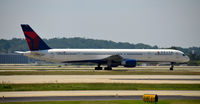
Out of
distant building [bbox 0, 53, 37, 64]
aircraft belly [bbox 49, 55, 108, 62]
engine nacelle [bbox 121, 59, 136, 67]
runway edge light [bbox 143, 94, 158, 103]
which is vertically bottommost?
distant building [bbox 0, 53, 37, 64]

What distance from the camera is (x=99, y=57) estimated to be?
69.6 meters

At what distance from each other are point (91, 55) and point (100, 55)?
5.97ft

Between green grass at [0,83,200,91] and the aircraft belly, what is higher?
the aircraft belly

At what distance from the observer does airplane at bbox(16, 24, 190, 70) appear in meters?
65.2

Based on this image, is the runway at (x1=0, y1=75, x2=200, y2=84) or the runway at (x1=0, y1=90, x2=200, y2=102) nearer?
the runway at (x1=0, y1=90, x2=200, y2=102)

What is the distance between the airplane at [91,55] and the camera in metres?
65.2

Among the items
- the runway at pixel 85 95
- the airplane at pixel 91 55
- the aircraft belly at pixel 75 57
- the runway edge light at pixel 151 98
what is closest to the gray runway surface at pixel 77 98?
the runway at pixel 85 95

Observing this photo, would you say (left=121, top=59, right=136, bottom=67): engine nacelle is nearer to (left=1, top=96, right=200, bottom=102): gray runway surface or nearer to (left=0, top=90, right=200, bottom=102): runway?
(left=0, top=90, right=200, bottom=102): runway

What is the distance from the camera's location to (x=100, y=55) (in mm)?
69625

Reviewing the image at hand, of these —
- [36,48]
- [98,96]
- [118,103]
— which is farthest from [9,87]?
[36,48]

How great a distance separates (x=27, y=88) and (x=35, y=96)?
19.0 ft

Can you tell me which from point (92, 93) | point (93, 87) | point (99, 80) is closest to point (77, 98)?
point (92, 93)

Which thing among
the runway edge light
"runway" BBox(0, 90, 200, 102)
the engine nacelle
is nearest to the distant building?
the engine nacelle

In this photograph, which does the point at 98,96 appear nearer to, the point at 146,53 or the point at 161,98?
the point at 161,98
